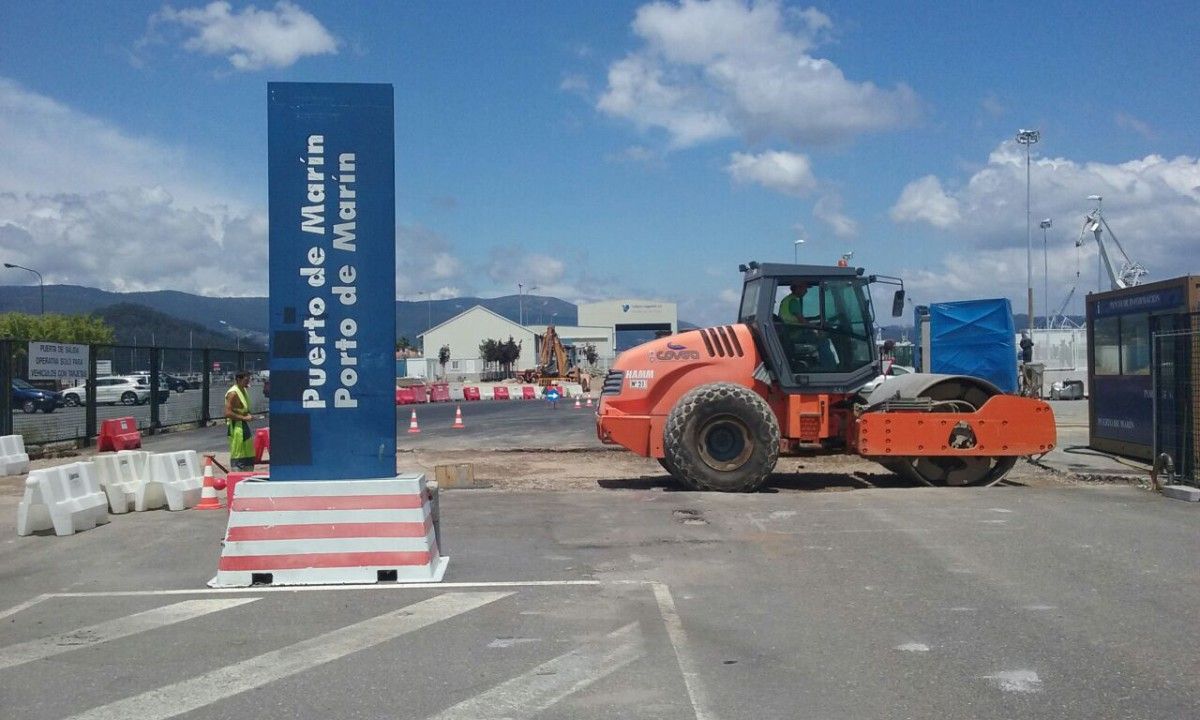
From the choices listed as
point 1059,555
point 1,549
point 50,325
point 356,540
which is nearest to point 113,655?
point 356,540

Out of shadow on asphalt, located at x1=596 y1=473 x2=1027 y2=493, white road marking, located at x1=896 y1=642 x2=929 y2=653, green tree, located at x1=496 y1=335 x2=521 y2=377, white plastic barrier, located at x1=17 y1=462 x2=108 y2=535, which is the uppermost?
green tree, located at x1=496 y1=335 x2=521 y2=377

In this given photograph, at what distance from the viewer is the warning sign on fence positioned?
2073 cm

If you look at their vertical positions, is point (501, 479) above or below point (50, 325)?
below

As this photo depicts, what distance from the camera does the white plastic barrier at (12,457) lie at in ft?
54.5

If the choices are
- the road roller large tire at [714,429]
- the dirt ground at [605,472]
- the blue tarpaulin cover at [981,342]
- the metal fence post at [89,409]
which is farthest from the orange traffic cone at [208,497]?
the blue tarpaulin cover at [981,342]

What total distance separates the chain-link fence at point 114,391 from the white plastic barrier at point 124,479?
8950mm

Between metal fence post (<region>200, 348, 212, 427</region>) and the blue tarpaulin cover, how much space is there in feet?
65.5

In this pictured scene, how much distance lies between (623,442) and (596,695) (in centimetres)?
829

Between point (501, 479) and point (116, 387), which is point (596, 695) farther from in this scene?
point (116, 387)

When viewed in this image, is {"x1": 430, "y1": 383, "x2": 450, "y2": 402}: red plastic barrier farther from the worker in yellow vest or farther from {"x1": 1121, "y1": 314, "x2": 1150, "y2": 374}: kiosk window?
{"x1": 1121, "y1": 314, "x2": 1150, "y2": 374}: kiosk window

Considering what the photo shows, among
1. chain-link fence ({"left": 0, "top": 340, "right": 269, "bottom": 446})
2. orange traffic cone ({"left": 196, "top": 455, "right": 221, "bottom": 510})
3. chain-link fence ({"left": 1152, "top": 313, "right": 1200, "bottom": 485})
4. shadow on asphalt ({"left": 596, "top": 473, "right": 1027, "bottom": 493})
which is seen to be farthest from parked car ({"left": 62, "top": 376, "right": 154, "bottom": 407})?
chain-link fence ({"left": 1152, "top": 313, "right": 1200, "bottom": 485})

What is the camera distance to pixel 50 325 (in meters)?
73.9

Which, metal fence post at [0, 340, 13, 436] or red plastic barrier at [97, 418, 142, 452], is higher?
metal fence post at [0, 340, 13, 436]

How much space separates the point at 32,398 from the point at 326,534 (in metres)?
15.6
